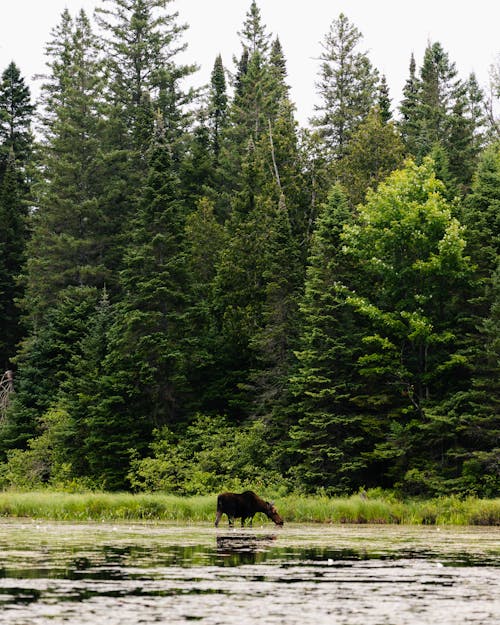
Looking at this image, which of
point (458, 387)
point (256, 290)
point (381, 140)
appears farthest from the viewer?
point (381, 140)

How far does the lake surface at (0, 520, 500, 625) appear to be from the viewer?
12.1 metres

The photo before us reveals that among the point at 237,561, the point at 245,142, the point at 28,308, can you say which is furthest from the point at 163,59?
the point at 237,561

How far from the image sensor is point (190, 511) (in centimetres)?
3531

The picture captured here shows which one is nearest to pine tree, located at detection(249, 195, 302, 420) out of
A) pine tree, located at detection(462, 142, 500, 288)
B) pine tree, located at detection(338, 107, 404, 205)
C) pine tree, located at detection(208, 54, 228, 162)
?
pine tree, located at detection(338, 107, 404, 205)

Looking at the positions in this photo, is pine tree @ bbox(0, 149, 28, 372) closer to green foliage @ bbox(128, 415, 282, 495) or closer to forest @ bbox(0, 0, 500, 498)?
forest @ bbox(0, 0, 500, 498)

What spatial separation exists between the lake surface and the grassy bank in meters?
9.13

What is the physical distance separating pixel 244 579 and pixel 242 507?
1554cm

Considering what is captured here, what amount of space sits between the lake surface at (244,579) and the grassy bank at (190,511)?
913 cm

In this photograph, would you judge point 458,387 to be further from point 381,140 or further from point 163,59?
point 163,59

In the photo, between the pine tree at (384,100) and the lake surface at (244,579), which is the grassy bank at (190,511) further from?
the pine tree at (384,100)

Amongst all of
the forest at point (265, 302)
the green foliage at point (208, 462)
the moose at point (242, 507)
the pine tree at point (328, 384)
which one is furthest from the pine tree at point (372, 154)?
the moose at point (242, 507)

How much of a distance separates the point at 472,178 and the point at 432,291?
1627 cm

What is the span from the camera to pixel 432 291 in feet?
157

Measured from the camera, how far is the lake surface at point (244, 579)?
1209cm
